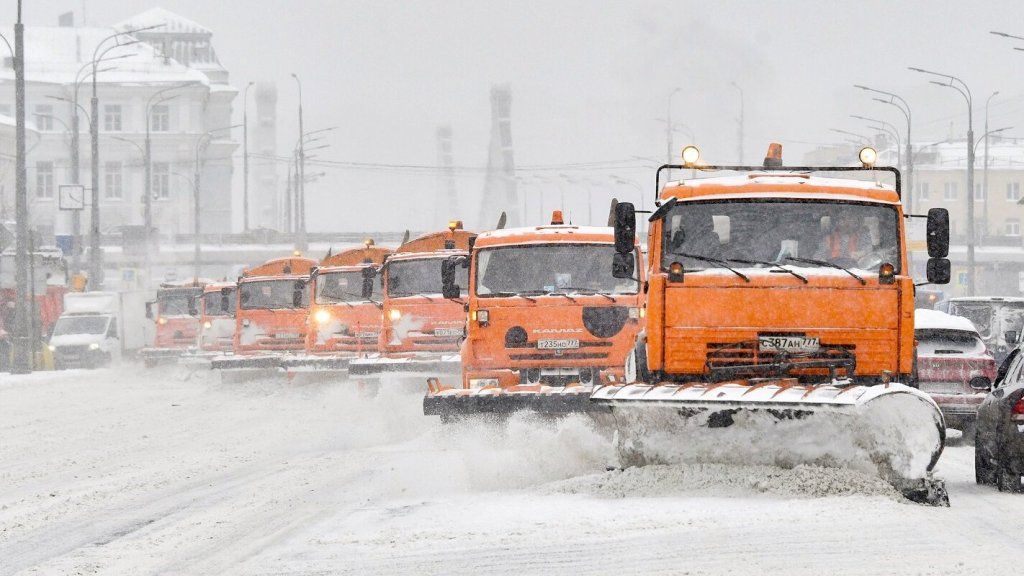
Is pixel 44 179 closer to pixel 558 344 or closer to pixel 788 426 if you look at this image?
pixel 558 344

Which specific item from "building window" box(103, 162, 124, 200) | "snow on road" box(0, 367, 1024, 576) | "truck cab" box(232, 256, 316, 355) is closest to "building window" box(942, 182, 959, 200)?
"building window" box(103, 162, 124, 200)

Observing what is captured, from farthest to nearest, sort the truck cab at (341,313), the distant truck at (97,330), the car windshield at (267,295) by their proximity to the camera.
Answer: the distant truck at (97,330) → the car windshield at (267,295) → the truck cab at (341,313)

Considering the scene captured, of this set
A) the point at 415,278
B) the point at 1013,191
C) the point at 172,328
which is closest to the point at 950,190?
the point at 1013,191

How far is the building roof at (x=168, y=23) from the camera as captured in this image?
423 ft

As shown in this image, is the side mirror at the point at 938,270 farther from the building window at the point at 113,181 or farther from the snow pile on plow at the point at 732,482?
the building window at the point at 113,181

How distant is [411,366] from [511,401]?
7.99m

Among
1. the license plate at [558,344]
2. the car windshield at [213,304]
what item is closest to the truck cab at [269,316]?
the car windshield at [213,304]

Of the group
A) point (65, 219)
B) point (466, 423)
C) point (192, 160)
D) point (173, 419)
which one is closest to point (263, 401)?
point (173, 419)

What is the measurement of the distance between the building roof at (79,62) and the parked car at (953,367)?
3848 inches

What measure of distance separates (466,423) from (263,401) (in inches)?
452

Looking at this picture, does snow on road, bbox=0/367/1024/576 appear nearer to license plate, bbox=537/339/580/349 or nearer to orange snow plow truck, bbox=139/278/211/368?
license plate, bbox=537/339/580/349

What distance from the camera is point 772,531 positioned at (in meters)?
9.95

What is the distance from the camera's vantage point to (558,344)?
17.3 meters

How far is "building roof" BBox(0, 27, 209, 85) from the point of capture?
4483 inches
